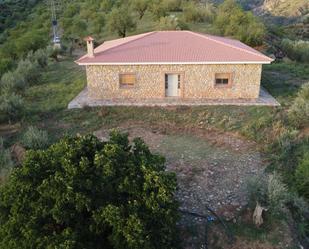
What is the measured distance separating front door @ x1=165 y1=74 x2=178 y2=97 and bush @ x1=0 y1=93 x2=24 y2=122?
23.4 feet

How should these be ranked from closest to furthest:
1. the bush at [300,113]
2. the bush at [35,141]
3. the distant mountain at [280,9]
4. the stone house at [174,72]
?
the bush at [35,141] → the bush at [300,113] → the stone house at [174,72] → the distant mountain at [280,9]

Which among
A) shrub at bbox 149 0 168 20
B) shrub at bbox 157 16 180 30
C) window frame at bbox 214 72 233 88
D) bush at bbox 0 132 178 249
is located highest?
shrub at bbox 149 0 168 20

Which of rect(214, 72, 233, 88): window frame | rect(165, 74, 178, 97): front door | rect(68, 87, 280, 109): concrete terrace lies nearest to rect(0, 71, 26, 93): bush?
rect(68, 87, 280, 109): concrete terrace

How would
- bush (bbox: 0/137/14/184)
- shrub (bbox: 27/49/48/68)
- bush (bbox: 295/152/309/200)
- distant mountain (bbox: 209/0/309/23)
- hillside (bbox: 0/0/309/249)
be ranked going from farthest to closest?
distant mountain (bbox: 209/0/309/23)
shrub (bbox: 27/49/48/68)
bush (bbox: 0/137/14/184)
bush (bbox: 295/152/309/200)
hillside (bbox: 0/0/309/249)

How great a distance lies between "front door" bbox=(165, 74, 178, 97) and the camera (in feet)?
54.9

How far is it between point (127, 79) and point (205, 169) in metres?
7.88

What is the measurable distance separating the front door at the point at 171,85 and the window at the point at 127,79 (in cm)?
171

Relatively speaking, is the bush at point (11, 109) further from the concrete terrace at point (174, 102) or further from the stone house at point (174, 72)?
the stone house at point (174, 72)

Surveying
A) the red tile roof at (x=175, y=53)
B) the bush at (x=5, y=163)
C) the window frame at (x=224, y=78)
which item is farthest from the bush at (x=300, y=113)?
the bush at (x=5, y=163)

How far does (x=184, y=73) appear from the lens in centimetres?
1639

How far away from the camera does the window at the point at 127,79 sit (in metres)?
16.7

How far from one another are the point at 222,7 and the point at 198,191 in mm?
33770

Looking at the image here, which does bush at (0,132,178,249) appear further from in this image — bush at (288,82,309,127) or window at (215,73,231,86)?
window at (215,73,231,86)

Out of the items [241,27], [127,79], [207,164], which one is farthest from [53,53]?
[207,164]
